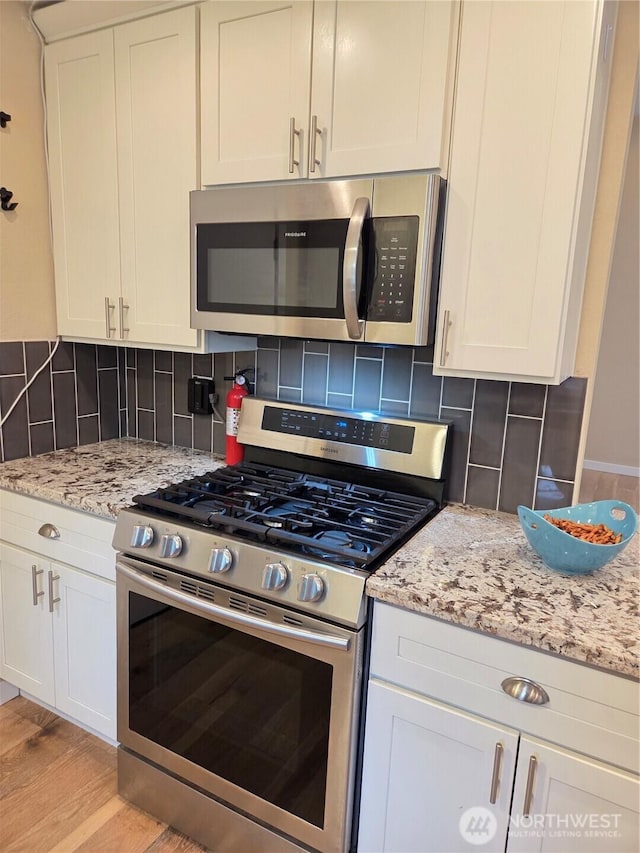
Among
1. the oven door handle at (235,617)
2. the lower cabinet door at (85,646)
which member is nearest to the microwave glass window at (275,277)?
the oven door handle at (235,617)

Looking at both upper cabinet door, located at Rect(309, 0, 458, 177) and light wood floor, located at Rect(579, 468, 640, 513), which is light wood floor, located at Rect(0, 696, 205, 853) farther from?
light wood floor, located at Rect(579, 468, 640, 513)

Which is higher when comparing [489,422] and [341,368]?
[341,368]

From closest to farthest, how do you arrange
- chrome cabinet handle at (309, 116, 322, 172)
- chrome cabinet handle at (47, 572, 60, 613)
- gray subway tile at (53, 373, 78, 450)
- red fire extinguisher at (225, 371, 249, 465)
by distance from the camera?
chrome cabinet handle at (309, 116, 322, 172)
chrome cabinet handle at (47, 572, 60, 613)
red fire extinguisher at (225, 371, 249, 465)
gray subway tile at (53, 373, 78, 450)

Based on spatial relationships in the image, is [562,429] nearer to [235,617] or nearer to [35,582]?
[235,617]

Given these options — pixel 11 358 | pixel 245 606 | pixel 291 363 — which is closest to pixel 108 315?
pixel 11 358

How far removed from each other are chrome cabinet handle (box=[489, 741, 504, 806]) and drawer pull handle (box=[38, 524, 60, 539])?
1.38 metres

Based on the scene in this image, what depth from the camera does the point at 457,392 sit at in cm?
177

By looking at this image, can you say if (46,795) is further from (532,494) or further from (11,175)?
(11,175)

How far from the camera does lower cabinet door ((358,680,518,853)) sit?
1.20 m

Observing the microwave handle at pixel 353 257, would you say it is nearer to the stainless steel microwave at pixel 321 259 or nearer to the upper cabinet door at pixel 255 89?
the stainless steel microwave at pixel 321 259

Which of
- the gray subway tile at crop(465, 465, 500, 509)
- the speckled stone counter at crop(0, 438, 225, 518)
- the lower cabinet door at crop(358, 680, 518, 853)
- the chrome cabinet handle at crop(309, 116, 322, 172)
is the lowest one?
the lower cabinet door at crop(358, 680, 518, 853)

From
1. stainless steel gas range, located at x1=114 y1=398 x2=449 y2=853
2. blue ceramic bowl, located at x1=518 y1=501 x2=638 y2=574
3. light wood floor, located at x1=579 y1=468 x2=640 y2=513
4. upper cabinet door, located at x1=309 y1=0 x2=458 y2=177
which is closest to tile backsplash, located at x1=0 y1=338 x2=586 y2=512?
stainless steel gas range, located at x1=114 y1=398 x2=449 y2=853

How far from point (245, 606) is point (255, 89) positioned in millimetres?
1378

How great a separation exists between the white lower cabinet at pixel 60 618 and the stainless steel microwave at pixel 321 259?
2.54 feet
